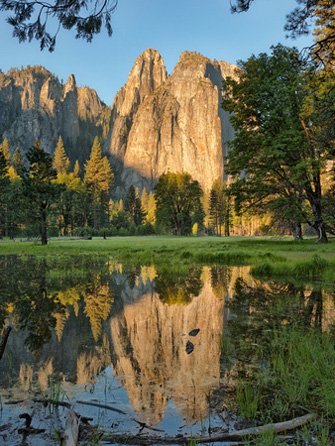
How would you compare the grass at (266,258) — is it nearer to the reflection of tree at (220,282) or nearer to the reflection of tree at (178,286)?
the reflection of tree at (220,282)

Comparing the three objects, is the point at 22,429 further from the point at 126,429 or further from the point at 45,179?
the point at 45,179

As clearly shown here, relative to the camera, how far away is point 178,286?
13.3 m

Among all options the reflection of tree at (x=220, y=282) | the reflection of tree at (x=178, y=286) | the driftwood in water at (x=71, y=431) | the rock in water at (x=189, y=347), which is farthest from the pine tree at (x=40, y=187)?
the driftwood in water at (x=71, y=431)

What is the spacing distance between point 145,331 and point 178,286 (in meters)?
6.21

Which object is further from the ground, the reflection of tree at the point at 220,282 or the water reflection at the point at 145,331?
the water reflection at the point at 145,331

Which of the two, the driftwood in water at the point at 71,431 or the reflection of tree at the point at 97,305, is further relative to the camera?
the reflection of tree at the point at 97,305

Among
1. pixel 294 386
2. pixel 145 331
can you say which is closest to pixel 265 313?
pixel 145 331

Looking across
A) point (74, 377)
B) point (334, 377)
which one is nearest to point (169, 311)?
point (74, 377)

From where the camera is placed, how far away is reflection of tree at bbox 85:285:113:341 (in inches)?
297

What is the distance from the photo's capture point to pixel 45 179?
44.2 metres

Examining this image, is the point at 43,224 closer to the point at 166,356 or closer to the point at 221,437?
the point at 166,356

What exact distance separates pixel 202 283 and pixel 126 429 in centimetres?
1068

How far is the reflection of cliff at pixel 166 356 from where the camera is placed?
4070mm

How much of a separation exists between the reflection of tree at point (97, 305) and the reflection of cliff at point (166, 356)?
319 millimetres
